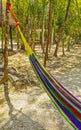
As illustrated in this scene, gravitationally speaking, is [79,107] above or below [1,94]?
above

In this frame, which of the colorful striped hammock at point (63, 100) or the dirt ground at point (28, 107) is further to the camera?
the dirt ground at point (28, 107)

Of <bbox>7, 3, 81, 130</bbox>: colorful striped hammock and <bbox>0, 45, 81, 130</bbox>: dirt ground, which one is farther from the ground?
<bbox>7, 3, 81, 130</bbox>: colorful striped hammock

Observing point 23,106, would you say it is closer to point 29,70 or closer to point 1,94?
point 1,94

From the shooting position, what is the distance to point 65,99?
11.1 ft

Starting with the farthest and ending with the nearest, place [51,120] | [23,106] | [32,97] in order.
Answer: [32,97]
[23,106]
[51,120]

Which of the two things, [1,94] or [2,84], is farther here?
[2,84]

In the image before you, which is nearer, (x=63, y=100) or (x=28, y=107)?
(x=63, y=100)

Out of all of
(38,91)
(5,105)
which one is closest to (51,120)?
(5,105)

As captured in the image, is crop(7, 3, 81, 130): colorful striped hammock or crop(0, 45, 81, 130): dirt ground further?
crop(0, 45, 81, 130): dirt ground

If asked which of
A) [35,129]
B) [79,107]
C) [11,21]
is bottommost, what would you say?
[35,129]

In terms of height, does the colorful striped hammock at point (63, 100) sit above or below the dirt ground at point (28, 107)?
above

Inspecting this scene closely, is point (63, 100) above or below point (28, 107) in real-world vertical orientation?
above

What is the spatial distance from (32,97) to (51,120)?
4.27 ft

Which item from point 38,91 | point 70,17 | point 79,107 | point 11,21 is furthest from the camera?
point 70,17
